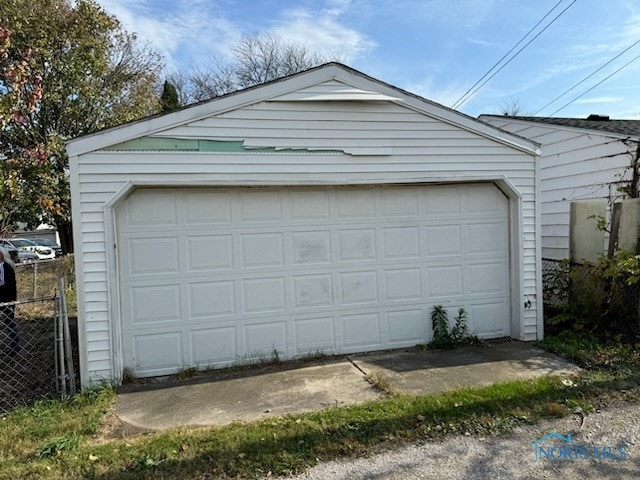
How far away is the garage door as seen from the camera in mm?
5281

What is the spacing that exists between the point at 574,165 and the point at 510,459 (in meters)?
6.37

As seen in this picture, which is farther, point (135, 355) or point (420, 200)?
point (420, 200)

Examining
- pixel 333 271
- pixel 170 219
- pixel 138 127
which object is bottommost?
pixel 333 271

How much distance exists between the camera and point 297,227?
5.72 meters

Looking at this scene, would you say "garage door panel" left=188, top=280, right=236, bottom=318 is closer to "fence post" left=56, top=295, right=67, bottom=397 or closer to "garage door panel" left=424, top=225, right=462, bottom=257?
"fence post" left=56, top=295, right=67, bottom=397

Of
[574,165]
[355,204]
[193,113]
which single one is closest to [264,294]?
[355,204]

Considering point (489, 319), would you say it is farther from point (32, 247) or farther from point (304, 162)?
point (32, 247)

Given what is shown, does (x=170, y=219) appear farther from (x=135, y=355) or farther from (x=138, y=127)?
(x=135, y=355)

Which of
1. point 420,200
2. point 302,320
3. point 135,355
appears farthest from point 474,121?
point 135,355

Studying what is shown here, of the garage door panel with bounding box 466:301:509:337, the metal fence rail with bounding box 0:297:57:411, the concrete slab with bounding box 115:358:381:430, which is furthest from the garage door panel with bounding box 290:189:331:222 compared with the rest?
the metal fence rail with bounding box 0:297:57:411

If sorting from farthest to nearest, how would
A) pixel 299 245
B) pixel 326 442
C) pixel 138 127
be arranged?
1. pixel 299 245
2. pixel 138 127
3. pixel 326 442

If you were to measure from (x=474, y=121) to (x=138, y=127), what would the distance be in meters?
4.14

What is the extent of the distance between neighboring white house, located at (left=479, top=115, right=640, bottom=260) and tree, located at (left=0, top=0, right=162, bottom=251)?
10.6 meters

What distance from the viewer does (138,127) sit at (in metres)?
4.98
